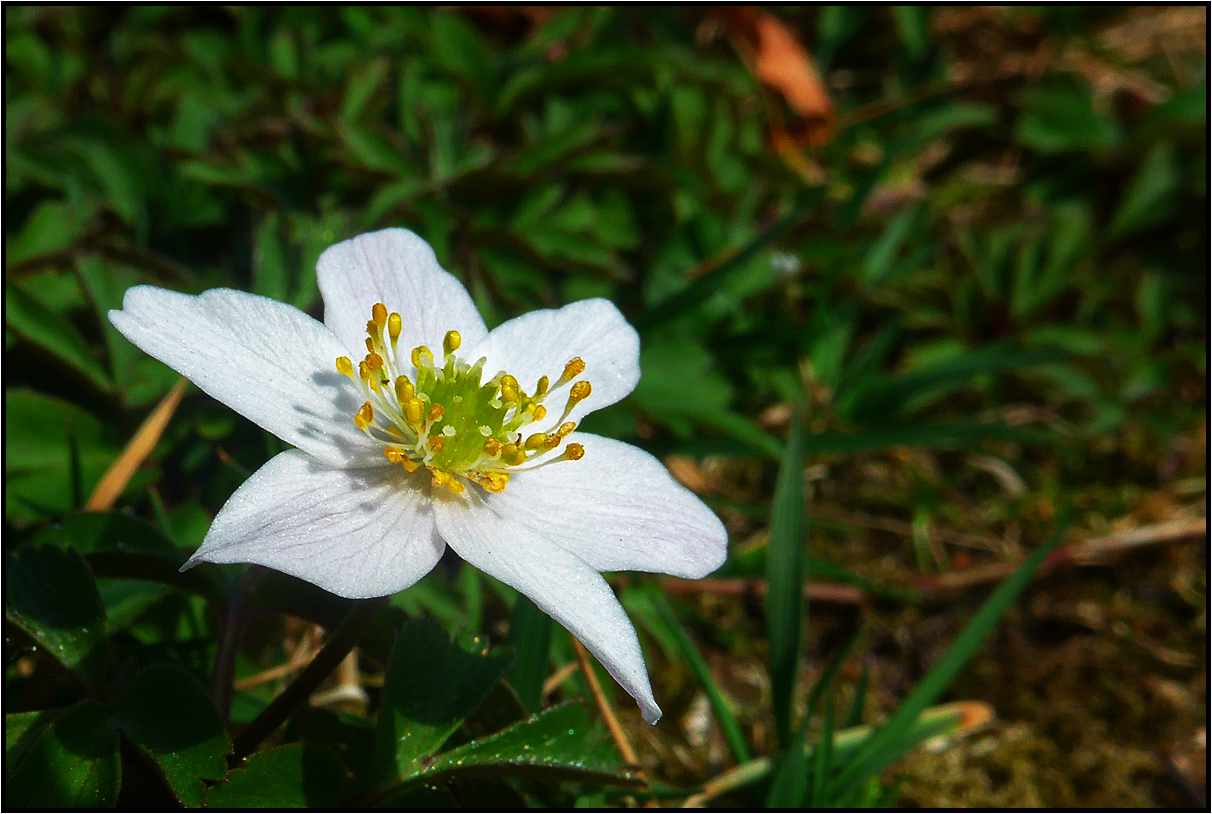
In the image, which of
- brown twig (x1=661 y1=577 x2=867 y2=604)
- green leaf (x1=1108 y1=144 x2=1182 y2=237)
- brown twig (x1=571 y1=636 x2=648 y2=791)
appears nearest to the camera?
brown twig (x1=571 y1=636 x2=648 y2=791)

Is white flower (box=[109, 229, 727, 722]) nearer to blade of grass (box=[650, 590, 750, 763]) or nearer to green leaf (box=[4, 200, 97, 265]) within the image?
blade of grass (box=[650, 590, 750, 763])

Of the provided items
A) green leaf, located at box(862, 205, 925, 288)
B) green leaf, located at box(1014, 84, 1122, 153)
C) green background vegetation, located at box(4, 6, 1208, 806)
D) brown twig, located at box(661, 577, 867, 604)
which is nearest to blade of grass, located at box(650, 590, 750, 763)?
green background vegetation, located at box(4, 6, 1208, 806)

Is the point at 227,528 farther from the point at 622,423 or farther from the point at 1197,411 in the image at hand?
the point at 1197,411

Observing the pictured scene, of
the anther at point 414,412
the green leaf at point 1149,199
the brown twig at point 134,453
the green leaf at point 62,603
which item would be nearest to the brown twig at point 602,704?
the anther at point 414,412

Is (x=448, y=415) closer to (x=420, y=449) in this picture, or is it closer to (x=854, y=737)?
(x=420, y=449)

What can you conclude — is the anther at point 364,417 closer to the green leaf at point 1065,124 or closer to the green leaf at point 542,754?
the green leaf at point 542,754
